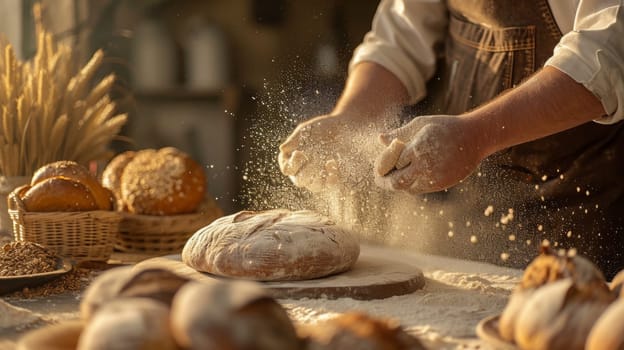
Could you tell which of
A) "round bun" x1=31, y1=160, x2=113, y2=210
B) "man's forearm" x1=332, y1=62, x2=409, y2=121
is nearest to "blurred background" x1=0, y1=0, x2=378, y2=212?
"man's forearm" x1=332, y1=62, x2=409, y2=121

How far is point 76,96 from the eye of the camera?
2.19m

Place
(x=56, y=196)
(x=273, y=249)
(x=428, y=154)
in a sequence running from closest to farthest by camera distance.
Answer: (x=273, y=249) < (x=428, y=154) < (x=56, y=196)

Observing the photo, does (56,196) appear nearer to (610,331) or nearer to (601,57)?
(601,57)

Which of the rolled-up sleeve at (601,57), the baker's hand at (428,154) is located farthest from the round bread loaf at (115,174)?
the rolled-up sleeve at (601,57)

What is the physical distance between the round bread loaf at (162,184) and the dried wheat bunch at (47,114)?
0.44 feet

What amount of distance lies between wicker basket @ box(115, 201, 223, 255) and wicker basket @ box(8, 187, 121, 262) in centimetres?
13

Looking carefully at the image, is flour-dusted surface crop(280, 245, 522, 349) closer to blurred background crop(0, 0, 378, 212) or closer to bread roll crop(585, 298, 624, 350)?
bread roll crop(585, 298, 624, 350)

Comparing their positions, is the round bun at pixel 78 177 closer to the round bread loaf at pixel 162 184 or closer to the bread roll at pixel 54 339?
the round bread loaf at pixel 162 184

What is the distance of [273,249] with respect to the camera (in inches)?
60.0

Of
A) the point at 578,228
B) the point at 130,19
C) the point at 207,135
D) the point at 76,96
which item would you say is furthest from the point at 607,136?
the point at 130,19

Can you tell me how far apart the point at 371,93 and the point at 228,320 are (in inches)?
58.4

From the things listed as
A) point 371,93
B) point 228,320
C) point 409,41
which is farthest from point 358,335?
point 409,41

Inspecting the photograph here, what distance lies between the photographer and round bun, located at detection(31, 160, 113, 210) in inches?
74.2

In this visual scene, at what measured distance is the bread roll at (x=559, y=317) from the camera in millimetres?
818
